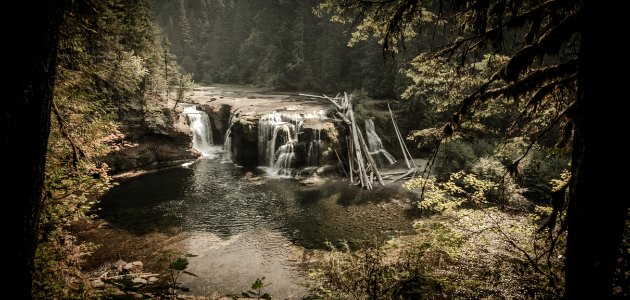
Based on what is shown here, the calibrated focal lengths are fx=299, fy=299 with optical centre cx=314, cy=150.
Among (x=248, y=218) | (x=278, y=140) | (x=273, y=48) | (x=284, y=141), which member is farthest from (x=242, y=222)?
(x=273, y=48)

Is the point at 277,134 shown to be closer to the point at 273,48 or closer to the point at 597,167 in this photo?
the point at 597,167

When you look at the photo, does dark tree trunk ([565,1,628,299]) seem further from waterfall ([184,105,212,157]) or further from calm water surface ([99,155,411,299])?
waterfall ([184,105,212,157])

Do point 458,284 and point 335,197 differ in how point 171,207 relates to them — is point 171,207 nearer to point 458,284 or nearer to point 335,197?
point 335,197

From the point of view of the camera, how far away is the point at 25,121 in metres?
1.76

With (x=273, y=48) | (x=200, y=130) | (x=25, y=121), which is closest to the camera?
(x=25, y=121)

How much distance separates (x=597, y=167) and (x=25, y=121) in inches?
140

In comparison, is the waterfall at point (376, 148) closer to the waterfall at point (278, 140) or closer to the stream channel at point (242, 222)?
the stream channel at point (242, 222)

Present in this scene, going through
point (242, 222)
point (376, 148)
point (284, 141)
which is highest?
point (284, 141)

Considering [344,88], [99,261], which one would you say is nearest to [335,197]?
[99,261]

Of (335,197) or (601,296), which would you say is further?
(335,197)

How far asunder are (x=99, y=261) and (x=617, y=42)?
462 inches

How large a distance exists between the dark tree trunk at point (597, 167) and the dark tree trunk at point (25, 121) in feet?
11.2

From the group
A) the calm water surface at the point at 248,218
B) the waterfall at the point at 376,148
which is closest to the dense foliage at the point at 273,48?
the waterfall at the point at 376,148

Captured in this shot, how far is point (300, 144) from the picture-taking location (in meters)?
19.2
